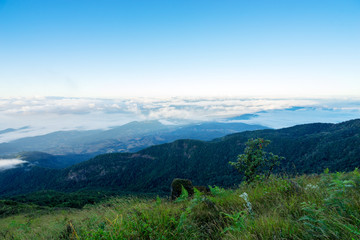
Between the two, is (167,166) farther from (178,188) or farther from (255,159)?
(178,188)

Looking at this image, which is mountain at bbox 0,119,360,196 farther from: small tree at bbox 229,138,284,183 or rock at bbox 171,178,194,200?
rock at bbox 171,178,194,200

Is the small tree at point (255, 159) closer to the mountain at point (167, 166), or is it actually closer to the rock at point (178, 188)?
the rock at point (178, 188)

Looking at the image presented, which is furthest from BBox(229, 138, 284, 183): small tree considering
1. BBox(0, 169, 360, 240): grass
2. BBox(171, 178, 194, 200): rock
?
BBox(0, 169, 360, 240): grass

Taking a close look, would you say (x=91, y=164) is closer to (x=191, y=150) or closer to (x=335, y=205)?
(x=191, y=150)

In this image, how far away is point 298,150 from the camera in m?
124

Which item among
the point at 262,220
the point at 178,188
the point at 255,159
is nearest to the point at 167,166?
the point at 255,159

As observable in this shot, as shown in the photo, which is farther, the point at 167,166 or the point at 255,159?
the point at 167,166

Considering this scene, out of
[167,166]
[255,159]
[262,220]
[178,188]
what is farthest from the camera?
[167,166]

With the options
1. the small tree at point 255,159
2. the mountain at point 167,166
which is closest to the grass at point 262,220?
the small tree at point 255,159

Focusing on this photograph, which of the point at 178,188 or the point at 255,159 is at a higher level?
the point at 255,159

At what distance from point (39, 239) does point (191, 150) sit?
192 m

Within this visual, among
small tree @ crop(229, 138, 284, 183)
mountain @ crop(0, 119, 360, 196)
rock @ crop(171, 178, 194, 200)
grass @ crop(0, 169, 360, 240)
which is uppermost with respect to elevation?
grass @ crop(0, 169, 360, 240)

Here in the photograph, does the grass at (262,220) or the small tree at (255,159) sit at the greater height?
the grass at (262,220)

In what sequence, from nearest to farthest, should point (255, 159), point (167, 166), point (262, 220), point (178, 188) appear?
point (262, 220) → point (178, 188) → point (255, 159) → point (167, 166)
